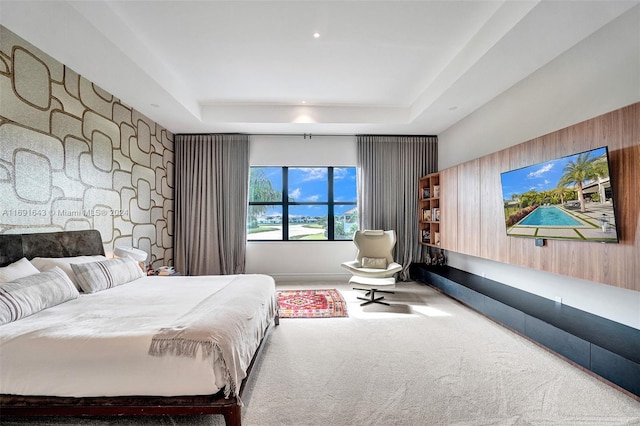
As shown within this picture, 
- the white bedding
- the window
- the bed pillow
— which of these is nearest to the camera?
the white bedding

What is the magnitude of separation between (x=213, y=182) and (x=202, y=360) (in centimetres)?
425

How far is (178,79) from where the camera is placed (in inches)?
150

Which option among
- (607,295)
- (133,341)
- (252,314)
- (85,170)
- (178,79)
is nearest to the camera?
(133,341)

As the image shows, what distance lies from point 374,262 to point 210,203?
3030 millimetres

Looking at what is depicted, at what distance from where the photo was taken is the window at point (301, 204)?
5.73m

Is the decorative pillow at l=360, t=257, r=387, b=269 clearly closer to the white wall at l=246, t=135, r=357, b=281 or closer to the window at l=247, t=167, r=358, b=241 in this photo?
the white wall at l=246, t=135, r=357, b=281

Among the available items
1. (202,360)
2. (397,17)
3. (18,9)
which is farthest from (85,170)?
(397,17)

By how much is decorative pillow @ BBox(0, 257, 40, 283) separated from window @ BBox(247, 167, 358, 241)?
11.4 feet

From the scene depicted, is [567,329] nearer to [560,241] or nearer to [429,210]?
[560,241]

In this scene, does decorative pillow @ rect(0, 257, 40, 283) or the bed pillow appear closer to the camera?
decorative pillow @ rect(0, 257, 40, 283)

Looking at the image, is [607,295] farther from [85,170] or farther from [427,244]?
[85,170]

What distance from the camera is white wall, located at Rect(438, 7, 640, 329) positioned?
90.0 inches

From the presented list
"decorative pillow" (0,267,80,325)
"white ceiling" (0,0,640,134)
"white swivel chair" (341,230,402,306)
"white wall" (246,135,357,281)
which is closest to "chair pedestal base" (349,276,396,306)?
"white swivel chair" (341,230,402,306)

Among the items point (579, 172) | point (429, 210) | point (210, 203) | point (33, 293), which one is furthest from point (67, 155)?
point (429, 210)
